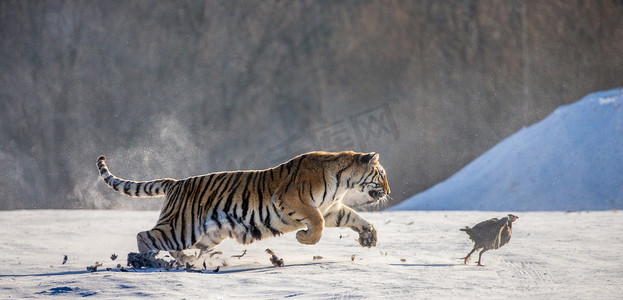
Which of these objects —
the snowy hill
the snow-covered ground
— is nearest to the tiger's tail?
the snow-covered ground

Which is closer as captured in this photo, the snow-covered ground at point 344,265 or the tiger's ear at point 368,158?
the snow-covered ground at point 344,265

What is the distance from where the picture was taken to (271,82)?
10.7m

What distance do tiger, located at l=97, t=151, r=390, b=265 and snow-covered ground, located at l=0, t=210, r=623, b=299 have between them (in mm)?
241

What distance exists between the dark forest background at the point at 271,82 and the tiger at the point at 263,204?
5414 mm

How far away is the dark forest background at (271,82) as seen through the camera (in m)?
10.2

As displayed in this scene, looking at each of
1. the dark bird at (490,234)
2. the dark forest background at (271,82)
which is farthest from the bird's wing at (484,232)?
the dark forest background at (271,82)

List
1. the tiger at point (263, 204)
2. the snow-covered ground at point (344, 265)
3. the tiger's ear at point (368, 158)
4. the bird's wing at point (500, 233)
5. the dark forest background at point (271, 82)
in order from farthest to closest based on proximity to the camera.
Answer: the dark forest background at point (271, 82) → the tiger's ear at point (368, 158) → the tiger at point (263, 204) → the bird's wing at point (500, 233) → the snow-covered ground at point (344, 265)

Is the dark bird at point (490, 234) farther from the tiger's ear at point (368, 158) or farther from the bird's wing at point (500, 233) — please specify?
the tiger's ear at point (368, 158)

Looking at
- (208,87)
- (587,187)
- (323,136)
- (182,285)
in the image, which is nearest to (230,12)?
(208,87)

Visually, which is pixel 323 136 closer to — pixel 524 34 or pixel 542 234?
pixel 524 34

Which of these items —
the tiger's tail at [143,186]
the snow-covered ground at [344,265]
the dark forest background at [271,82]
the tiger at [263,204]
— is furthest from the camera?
the dark forest background at [271,82]

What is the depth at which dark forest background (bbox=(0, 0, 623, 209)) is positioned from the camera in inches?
401

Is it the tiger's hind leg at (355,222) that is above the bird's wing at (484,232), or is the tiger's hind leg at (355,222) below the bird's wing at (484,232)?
above

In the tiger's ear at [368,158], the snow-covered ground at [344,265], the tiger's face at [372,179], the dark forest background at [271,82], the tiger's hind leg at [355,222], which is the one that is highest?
the dark forest background at [271,82]
